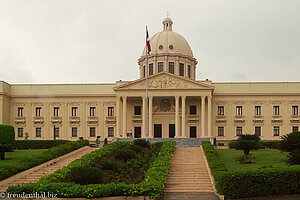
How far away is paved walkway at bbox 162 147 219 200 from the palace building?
21.0 m

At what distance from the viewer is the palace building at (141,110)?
50.4 meters

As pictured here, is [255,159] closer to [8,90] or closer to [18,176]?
[18,176]

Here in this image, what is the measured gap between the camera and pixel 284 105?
5138 cm

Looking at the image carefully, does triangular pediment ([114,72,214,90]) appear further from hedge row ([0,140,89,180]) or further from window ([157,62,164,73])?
hedge row ([0,140,89,180])

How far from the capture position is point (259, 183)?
57.4 ft

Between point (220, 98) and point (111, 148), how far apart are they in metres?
26.7

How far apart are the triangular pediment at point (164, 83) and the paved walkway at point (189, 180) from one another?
A: 1983 centimetres

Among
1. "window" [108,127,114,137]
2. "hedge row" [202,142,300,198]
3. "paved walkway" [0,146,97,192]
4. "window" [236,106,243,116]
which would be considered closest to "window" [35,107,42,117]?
"window" [108,127,114,137]

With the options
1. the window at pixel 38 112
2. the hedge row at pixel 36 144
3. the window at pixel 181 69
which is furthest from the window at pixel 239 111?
the window at pixel 38 112

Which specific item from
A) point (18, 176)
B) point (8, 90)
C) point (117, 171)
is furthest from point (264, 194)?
point (8, 90)

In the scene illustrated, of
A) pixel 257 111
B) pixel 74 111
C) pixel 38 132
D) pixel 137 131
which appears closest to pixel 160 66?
pixel 137 131

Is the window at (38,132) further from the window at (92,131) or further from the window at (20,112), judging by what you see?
the window at (92,131)

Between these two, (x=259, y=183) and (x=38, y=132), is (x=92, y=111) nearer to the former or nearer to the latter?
(x=38, y=132)

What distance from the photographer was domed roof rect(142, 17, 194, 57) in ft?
188
